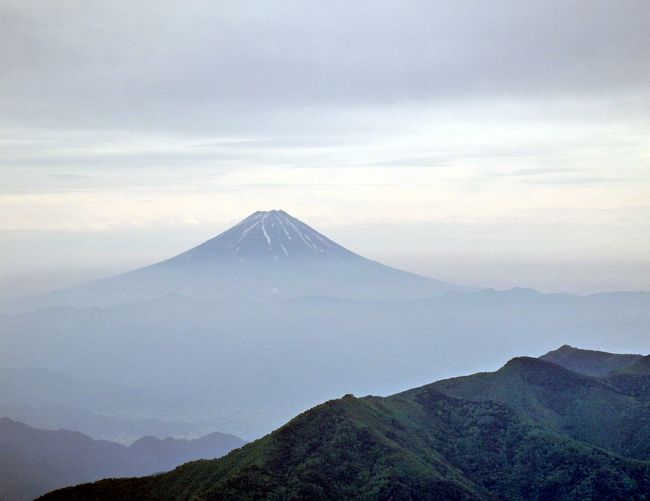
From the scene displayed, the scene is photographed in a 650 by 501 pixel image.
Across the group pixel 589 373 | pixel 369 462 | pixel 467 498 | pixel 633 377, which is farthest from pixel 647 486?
pixel 589 373

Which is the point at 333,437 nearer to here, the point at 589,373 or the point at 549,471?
the point at 549,471

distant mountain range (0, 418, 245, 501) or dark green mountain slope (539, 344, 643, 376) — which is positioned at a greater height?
dark green mountain slope (539, 344, 643, 376)

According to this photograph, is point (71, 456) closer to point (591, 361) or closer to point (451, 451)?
point (591, 361)

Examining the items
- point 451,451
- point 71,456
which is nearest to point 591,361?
point 451,451

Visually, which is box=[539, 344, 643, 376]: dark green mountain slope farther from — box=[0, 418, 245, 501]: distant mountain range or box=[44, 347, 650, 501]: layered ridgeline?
box=[0, 418, 245, 501]: distant mountain range

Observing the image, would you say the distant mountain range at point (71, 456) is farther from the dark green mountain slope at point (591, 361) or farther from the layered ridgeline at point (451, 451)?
the layered ridgeline at point (451, 451)

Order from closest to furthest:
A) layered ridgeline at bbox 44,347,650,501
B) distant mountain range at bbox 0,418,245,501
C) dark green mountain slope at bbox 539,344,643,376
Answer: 1. layered ridgeline at bbox 44,347,650,501
2. dark green mountain slope at bbox 539,344,643,376
3. distant mountain range at bbox 0,418,245,501

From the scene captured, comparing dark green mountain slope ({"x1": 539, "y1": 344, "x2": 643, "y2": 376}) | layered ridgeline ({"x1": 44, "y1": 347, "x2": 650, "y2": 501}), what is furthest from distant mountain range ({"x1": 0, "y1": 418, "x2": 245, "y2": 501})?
layered ridgeline ({"x1": 44, "y1": 347, "x2": 650, "y2": 501})

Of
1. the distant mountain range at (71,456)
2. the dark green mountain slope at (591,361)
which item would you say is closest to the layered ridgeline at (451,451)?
the dark green mountain slope at (591,361)
